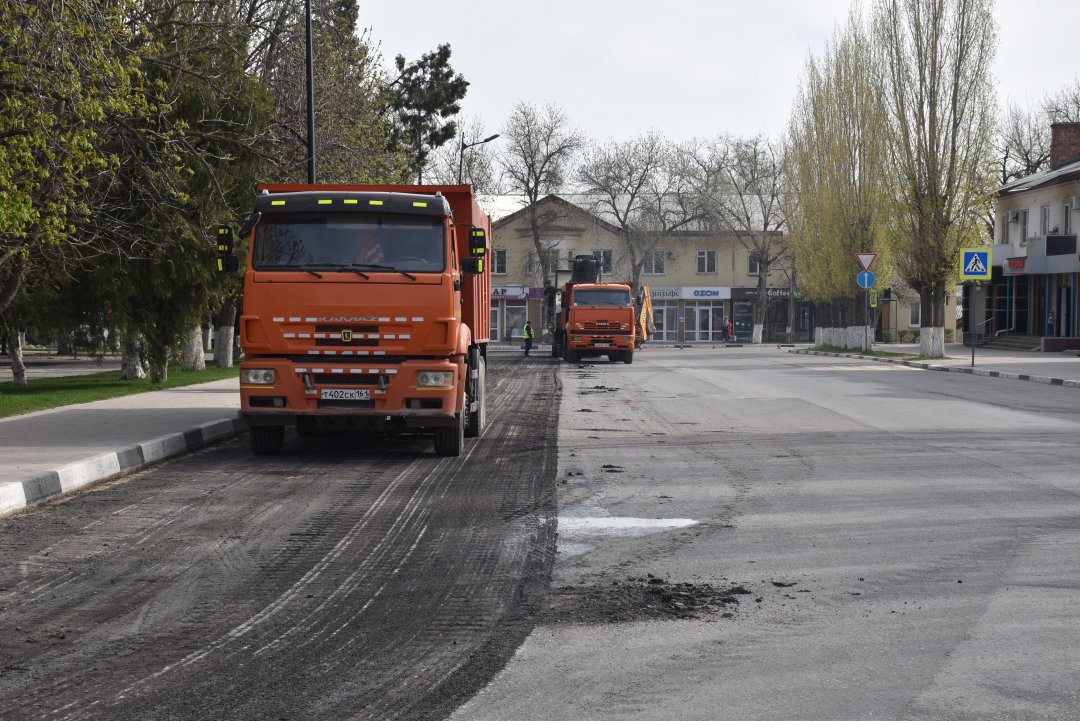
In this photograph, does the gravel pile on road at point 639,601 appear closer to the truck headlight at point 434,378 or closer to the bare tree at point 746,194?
the truck headlight at point 434,378

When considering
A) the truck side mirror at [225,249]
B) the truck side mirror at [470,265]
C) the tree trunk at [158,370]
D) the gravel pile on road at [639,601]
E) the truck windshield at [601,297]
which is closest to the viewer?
the gravel pile on road at [639,601]

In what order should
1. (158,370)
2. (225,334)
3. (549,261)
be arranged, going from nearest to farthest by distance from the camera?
1. (158,370)
2. (225,334)
3. (549,261)

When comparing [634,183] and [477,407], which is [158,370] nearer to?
[477,407]

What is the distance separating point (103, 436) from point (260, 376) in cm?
261

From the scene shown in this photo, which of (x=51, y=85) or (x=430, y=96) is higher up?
(x=430, y=96)

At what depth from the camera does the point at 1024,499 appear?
31.9 ft

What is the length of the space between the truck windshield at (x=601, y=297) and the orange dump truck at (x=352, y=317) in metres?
27.9

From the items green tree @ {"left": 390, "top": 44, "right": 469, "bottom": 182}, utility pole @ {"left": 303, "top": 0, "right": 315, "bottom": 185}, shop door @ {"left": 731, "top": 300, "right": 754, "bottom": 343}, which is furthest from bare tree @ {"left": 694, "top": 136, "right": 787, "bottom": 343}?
utility pole @ {"left": 303, "top": 0, "right": 315, "bottom": 185}

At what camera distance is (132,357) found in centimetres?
2620

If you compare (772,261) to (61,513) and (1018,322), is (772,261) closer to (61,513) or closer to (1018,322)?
(1018,322)

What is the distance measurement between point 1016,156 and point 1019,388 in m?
54.2

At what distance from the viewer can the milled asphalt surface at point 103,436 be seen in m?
10.5

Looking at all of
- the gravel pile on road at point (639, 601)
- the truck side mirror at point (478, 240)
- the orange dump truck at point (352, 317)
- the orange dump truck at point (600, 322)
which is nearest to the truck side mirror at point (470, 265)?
the orange dump truck at point (352, 317)

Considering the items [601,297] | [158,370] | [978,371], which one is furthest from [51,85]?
[601,297]
